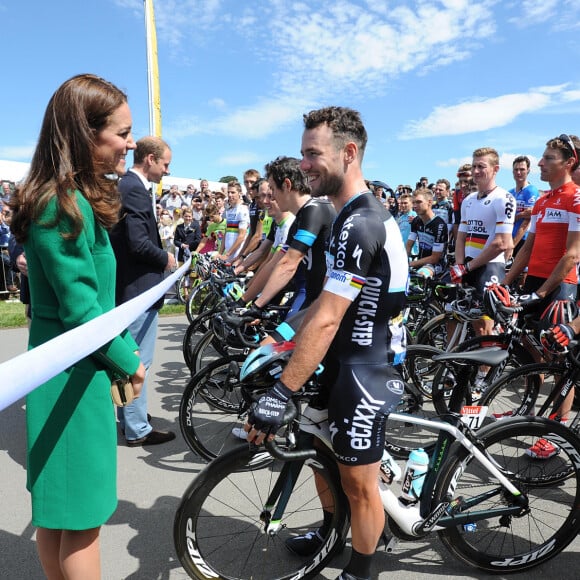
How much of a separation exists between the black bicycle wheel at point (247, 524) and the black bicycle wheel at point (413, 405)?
2.64 feet

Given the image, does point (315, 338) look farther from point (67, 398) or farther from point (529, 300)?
point (529, 300)

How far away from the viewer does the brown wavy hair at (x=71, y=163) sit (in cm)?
144

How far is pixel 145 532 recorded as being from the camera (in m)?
2.70

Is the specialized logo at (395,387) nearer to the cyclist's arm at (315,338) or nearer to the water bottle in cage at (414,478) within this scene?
the cyclist's arm at (315,338)

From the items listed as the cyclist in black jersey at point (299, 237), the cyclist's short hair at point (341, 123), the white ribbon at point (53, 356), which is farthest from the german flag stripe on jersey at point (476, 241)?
the white ribbon at point (53, 356)

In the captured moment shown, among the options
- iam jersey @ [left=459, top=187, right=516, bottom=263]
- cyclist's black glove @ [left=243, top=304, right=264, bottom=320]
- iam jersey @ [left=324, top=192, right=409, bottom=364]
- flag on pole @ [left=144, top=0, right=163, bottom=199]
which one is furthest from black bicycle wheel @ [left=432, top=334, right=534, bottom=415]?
flag on pole @ [left=144, top=0, right=163, bottom=199]

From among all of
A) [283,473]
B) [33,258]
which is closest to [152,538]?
[283,473]

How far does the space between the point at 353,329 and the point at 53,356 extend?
3.67 ft

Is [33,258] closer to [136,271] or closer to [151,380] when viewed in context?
[136,271]

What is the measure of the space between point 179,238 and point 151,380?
26.6ft

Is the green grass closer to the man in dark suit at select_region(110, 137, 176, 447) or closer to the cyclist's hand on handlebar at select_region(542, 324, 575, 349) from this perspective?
the man in dark suit at select_region(110, 137, 176, 447)

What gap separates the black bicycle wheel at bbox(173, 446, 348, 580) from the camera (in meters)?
2.00

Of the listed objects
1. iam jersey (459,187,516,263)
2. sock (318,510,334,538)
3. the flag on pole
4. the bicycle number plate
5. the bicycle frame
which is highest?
the flag on pole

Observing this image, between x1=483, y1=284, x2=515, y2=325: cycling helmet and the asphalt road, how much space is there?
5.02 ft
